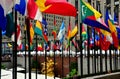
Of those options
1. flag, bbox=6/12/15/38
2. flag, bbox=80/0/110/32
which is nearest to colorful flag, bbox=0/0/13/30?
flag, bbox=6/12/15/38

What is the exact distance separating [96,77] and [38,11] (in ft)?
11.0

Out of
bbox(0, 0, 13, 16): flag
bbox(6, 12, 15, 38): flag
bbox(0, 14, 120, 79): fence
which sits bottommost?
bbox(0, 14, 120, 79): fence

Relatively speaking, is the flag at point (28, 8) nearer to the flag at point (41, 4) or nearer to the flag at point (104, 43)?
the flag at point (41, 4)

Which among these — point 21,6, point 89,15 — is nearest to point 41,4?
point 21,6

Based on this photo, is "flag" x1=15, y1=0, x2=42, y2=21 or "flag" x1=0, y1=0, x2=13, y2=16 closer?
"flag" x1=0, y1=0, x2=13, y2=16

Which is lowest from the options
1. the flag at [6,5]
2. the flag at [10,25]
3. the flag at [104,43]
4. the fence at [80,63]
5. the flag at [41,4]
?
the fence at [80,63]

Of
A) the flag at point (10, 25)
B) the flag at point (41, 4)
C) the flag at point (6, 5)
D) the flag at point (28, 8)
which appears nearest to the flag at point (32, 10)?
the flag at point (28, 8)

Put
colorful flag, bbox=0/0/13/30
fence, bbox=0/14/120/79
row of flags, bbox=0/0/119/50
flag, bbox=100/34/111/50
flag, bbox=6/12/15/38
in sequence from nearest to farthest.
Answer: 1. colorful flag, bbox=0/0/13/30
2. row of flags, bbox=0/0/119/50
3. flag, bbox=6/12/15/38
4. fence, bbox=0/14/120/79
5. flag, bbox=100/34/111/50

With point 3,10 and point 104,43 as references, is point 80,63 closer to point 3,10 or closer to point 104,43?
point 104,43

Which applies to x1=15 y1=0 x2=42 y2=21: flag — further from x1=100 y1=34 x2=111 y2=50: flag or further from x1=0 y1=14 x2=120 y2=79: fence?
x1=100 y1=34 x2=111 y2=50: flag

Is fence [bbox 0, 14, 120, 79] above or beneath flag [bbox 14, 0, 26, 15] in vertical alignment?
beneath

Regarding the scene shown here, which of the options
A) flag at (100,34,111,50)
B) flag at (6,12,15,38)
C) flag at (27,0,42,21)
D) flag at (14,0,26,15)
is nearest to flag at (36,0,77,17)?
flag at (27,0,42,21)

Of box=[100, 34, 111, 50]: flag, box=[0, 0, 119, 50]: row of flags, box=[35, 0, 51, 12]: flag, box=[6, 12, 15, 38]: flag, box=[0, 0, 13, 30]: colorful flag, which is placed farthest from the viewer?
box=[100, 34, 111, 50]: flag

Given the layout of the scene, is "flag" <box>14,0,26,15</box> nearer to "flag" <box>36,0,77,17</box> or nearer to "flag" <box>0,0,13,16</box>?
"flag" <box>36,0,77,17</box>
